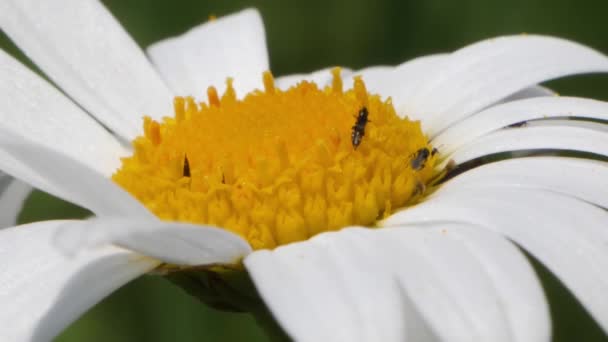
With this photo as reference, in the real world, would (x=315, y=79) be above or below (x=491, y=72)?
below

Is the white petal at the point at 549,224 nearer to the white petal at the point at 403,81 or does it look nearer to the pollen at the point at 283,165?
the pollen at the point at 283,165

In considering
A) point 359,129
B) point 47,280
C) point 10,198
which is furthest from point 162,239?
point 10,198

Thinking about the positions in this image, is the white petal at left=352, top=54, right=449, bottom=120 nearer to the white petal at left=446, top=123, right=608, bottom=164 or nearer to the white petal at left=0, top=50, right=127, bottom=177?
the white petal at left=446, top=123, right=608, bottom=164

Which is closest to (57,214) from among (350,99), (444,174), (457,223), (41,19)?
(41,19)

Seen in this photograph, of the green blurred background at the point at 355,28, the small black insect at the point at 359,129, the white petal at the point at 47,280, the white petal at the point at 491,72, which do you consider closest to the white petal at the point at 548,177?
the small black insect at the point at 359,129

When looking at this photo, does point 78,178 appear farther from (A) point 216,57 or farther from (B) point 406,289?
(A) point 216,57

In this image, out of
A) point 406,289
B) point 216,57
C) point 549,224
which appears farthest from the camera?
point 216,57
